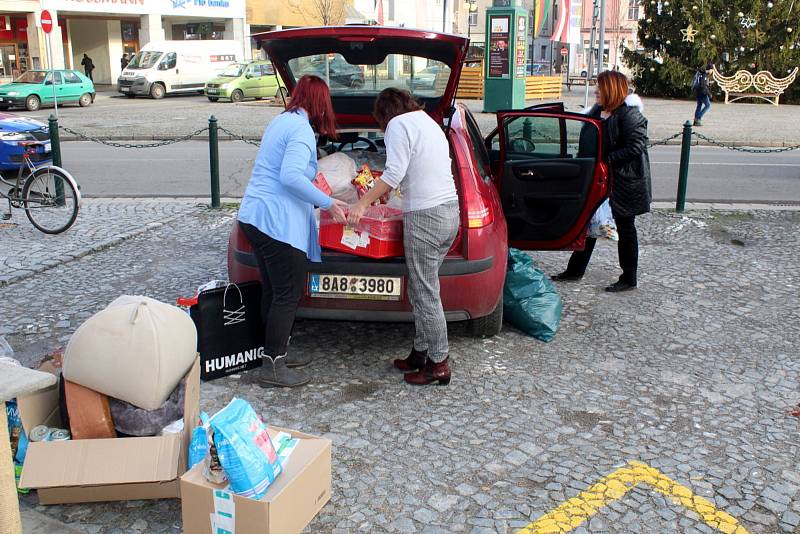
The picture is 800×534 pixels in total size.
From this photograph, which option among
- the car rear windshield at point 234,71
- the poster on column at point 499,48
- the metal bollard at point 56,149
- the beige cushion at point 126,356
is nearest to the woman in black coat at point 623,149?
the beige cushion at point 126,356

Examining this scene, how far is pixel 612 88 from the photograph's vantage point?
5816 millimetres

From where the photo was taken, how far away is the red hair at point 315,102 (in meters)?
4.08

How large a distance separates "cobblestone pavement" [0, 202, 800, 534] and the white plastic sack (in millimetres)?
1001

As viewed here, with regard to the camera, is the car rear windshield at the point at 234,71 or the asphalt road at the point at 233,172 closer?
the asphalt road at the point at 233,172

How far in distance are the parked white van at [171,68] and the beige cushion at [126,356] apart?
28759 mm

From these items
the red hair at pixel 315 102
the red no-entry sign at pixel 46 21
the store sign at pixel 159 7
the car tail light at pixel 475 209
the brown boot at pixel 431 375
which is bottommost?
the brown boot at pixel 431 375

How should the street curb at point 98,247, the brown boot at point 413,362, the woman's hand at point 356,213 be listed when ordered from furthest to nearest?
the street curb at point 98,247, the brown boot at point 413,362, the woman's hand at point 356,213

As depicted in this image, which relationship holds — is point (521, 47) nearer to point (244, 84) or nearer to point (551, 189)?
point (244, 84)

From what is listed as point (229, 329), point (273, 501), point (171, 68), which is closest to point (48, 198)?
point (229, 329)

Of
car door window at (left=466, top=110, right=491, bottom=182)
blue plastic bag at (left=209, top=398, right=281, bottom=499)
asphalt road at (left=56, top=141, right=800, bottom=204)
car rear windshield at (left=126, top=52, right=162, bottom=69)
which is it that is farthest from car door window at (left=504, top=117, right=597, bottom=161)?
car rear windshield at (left=126, top=52, right=162, bottom=69)

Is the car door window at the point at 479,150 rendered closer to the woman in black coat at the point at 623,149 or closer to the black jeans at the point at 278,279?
the woman in black coat at the point at 623,149

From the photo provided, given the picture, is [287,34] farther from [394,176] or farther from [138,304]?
[138,304]

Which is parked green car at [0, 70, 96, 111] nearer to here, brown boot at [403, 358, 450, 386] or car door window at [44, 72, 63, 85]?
car door window at [44, 72, 63, 85]

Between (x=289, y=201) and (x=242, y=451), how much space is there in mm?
1623
